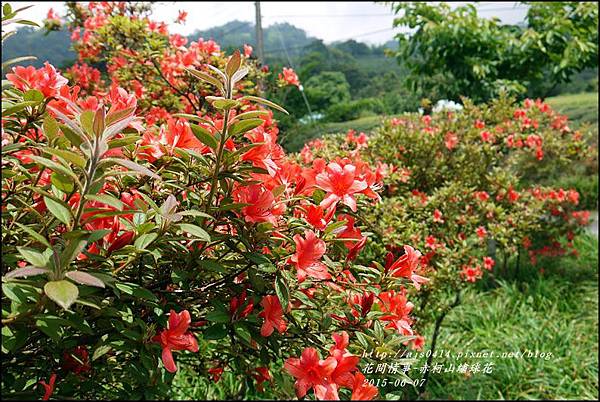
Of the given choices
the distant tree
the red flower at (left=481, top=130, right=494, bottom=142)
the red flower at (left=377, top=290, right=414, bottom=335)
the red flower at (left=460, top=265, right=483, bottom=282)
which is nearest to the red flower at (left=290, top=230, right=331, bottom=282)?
the red flower at (left=377, top=290, right=414, bottom=335)

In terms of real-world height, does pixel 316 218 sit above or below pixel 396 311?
above

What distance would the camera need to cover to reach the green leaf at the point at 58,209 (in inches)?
23.0

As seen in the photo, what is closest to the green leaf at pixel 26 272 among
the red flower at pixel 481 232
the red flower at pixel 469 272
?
the red flower at pixel 469 272

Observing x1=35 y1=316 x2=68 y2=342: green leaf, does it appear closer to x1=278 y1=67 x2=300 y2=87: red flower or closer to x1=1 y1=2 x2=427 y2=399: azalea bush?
x1=1 y1=2 x2=427 y2=399: azalea bush

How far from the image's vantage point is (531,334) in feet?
10.3

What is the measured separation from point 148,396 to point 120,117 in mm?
444

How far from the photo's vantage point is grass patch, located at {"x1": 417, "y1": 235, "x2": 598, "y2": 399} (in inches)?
105

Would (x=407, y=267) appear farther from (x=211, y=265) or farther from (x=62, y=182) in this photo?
(x=62, y=182)

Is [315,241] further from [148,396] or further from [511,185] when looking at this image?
[511,185]

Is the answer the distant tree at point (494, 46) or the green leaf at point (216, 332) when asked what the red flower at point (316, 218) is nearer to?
the green leaf at point (216, 332)

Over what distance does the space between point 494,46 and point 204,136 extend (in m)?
4.47

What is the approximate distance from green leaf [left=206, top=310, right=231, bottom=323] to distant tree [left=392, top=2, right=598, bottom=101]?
13.2ft

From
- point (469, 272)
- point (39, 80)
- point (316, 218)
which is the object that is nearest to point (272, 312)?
point (316, 218)

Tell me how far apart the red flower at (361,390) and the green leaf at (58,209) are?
401 millimetres
